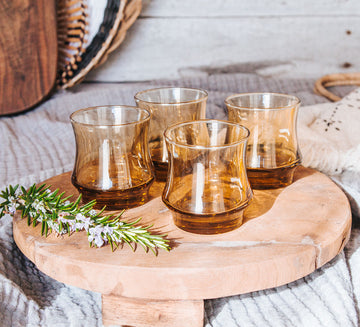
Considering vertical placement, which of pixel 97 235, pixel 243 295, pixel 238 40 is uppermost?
pixel 238 40

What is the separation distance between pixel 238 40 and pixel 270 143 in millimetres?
902

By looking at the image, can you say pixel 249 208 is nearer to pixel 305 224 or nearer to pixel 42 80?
pixel 305 224

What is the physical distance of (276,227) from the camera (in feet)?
1.65

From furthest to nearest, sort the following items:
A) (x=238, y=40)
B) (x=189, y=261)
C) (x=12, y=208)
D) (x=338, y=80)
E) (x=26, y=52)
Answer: (x=238, y=40)
(x=338, y=80)
(x=26, y=52)
(x=12, y=208)
(x=189, y=261)

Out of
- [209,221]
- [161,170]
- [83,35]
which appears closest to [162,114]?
[161,170]

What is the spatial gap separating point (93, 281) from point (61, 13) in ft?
3.29

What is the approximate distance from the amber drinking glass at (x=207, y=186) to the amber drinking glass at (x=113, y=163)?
5cm

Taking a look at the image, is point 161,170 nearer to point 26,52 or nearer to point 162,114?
point 162,114

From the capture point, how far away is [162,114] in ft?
2.01

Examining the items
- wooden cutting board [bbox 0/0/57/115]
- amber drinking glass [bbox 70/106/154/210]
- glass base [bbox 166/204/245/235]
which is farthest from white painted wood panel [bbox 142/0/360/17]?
glass base [bbox 166/204/245/235]

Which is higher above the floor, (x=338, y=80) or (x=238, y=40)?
(x=238, y=40)

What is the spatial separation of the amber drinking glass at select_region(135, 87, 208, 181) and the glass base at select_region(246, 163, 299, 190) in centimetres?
11

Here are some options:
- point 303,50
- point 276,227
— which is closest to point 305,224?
point 276,227

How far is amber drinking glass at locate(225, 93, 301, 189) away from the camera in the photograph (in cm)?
59
